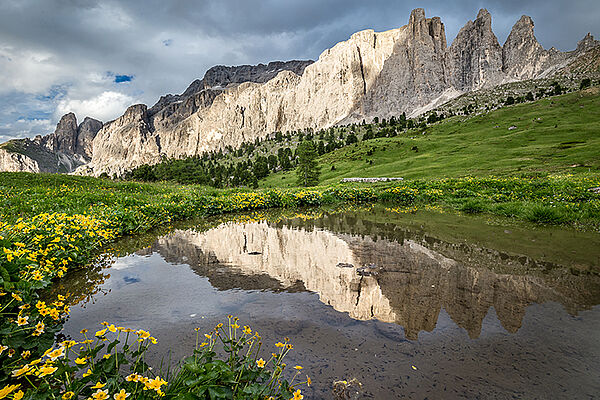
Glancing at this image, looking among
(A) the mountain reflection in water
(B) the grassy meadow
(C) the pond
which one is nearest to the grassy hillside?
(B) the grassy meadow

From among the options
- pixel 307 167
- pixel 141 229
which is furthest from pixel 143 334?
pixel 307 167

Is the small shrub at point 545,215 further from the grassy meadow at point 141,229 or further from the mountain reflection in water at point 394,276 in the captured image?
the mountain reflection in water at point 394,276

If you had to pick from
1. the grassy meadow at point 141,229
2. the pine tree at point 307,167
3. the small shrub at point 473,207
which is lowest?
the small shrub at point 473,207

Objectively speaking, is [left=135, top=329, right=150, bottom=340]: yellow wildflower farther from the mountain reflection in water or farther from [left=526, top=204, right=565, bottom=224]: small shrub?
[left=526, top=204, right=565, bottom=224]: small shrub

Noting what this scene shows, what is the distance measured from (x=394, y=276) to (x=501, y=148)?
5633 centimetres

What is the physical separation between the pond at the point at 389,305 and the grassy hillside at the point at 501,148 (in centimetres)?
2901

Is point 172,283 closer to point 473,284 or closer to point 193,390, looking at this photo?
point 193,390

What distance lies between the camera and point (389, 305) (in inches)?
179

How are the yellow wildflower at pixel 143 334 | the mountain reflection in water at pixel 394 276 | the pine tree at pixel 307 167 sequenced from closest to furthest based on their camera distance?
the yellow wildflower at pixel 143 334, the mountain reflection in water at pixel 394 276, the pine tree at pixel 307 167

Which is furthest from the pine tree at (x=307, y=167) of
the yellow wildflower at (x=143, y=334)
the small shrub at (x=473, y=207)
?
the yellow wildflower at (x=143, y=334)

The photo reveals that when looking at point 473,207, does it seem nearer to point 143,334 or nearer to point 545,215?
point 545,215

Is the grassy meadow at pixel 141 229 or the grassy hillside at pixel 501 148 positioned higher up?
the grassy hillside at pixel 501 148

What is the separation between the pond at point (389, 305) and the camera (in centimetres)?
302

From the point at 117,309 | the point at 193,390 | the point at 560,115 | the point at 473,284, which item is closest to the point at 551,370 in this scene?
the point at 473,284
